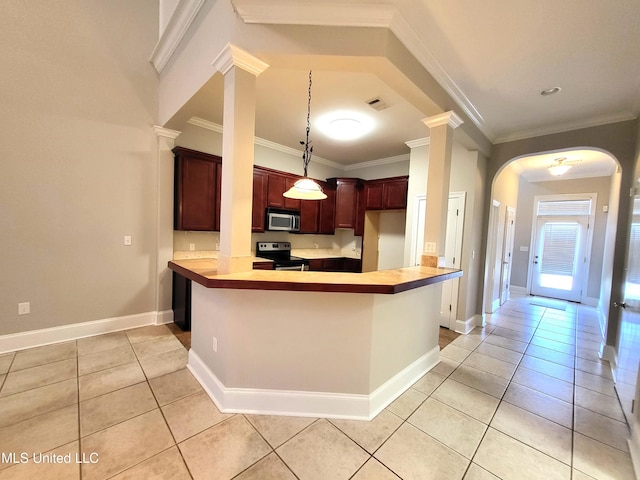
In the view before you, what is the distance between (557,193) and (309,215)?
5.82 metres

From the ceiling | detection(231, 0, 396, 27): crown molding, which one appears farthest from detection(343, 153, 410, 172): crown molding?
detection(231, 0, 396, 27): crown molding

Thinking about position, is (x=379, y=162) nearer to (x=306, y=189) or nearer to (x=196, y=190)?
(x=306, y=189)

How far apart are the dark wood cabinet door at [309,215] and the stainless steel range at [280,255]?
1.54 ft

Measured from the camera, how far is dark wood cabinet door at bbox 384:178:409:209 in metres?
4.51

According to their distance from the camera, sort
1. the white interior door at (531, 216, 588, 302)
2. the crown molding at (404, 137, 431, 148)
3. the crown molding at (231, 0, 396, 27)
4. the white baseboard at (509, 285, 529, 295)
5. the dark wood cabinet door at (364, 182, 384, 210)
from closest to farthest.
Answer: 1. the crown molding at (231, 0, 396, 27)
2. the crown molding at (404, 137, 431, 148)
3. the dark wood cabinet door at (364, 182, 384, 210)
4. the white interior door at (531, 216, 588, 302)
5. the white baseboard at (509, 285, 529, 295)

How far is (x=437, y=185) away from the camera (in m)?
2.63

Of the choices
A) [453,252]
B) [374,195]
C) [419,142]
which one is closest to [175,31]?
[419,142]

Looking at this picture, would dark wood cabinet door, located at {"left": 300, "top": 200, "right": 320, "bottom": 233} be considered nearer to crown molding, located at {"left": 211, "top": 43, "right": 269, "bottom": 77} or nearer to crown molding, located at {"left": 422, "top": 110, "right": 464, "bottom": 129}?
crown molding, located at {"left": 422, "top": 110, "right": 464, "bottom": 129}

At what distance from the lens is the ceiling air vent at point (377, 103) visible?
9.55 ft

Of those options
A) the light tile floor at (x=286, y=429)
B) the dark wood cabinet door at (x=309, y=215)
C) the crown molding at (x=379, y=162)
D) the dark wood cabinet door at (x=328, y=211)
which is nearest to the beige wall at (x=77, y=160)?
the light tile floor at (x=286, y=429)

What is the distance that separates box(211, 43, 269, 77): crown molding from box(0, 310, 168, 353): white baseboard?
317 centimetres

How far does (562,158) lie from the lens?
174 inches

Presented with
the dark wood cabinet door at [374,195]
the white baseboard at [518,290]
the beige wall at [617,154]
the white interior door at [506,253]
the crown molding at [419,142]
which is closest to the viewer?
the beige wall at [617,154]

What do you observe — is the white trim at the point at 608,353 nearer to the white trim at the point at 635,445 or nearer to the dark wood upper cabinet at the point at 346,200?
the white trim at the point at 635,445
